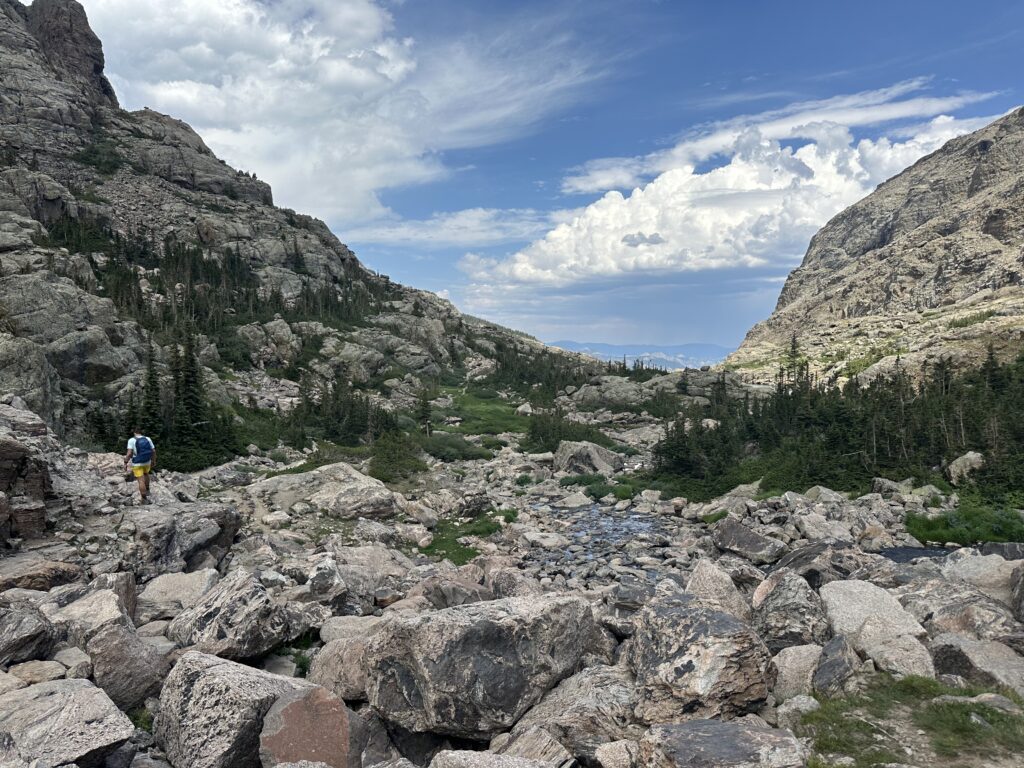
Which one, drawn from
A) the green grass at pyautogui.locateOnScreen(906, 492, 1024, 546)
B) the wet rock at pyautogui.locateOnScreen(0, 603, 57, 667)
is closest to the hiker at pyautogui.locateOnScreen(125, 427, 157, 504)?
→ the wet rock at pyautogui.locateOnScreen(0, 603, 57, 667)

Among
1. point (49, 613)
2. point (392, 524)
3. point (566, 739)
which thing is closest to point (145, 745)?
point (49, 613)

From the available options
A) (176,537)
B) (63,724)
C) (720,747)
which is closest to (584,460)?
(176,537)

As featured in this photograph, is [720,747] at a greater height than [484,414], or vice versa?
[484,414]

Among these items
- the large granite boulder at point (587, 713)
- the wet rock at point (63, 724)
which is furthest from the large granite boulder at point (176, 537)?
the large granite boulder at point (587, 713)

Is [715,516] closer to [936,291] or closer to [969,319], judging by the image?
[969,319]

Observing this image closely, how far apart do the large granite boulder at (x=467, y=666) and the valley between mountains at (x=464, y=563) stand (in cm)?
4

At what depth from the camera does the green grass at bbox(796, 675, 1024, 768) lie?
6777 mm

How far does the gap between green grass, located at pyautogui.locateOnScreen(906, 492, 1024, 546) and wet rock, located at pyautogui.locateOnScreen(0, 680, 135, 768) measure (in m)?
28.3

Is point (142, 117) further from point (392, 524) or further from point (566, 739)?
point (566, 739)

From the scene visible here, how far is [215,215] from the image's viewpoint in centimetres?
10781

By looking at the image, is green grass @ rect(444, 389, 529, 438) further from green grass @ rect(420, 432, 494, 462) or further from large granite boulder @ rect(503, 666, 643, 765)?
large granite boulder @ rect(503, 666, 643, 765)

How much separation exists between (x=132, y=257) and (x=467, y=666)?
309ft

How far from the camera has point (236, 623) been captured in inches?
405

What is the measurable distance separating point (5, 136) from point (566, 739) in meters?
129
